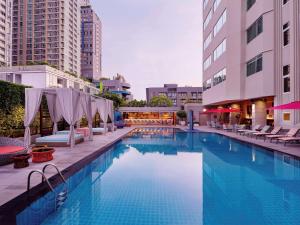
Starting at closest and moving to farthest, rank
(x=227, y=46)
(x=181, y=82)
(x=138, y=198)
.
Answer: (x=138, y=198)
(x=227, y=46)
(x=181, y=82)

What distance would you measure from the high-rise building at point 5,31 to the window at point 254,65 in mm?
90788

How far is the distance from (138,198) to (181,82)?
390 ft

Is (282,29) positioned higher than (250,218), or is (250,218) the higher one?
(282,29)

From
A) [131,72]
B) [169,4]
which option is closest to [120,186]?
[169,4]

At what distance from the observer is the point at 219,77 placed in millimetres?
25875

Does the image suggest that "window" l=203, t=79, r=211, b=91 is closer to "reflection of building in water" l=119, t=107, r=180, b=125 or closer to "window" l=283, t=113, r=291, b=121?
"reflection of building in water" l=119, t=107, r=180, b=125

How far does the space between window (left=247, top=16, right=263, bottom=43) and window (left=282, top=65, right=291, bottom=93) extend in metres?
3.71

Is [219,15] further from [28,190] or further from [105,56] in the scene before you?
[105,56]

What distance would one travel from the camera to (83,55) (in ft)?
402

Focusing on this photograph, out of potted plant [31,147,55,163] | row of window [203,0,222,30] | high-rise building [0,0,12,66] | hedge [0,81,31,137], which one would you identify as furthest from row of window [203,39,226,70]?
high-rise building [0,0,12,66]

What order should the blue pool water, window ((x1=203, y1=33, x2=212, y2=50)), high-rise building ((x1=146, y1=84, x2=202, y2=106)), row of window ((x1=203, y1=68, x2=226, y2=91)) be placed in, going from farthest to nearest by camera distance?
1. high-rise building ((x1=146, y1=84, x2=202, y2=106))
2. window ((x1=203, y1=33, x2=212, y2=50))
3. row of window ((x1=203, y1=68, x2=226, y2=91))
4. the blue pool water

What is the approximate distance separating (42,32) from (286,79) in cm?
9600

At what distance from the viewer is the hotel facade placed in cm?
1565

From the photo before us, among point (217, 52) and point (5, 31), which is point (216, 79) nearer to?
point (217, 52)
